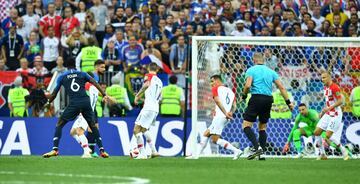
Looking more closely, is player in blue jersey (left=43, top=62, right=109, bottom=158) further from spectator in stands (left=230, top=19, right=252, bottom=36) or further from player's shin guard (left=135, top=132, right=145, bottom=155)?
spectator in stands (left=230, top=19, right=252, bottom=36)

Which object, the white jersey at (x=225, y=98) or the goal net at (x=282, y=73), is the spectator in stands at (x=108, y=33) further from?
the white jersey at (x=225, y=98)

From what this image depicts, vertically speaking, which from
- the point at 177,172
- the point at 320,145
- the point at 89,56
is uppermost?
the point at 89,56

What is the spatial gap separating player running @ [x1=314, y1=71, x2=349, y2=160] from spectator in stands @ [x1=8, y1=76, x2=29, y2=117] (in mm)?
8027

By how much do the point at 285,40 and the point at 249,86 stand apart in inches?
122

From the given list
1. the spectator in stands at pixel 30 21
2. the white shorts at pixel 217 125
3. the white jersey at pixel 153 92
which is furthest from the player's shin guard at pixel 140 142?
the spectator in stands at pixel 30 21

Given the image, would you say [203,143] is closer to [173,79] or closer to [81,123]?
[81,123]

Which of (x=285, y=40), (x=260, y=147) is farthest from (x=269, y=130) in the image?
(x=260, y=147)

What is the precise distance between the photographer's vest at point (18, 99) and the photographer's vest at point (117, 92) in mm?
2224

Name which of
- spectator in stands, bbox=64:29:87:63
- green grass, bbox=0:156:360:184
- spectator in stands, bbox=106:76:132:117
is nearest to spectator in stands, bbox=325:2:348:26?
spectator in stands, bbox=106:76:132:117

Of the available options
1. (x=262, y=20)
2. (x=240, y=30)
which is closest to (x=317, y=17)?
(x=262, y=20)

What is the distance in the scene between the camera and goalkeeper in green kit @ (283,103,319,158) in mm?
23125

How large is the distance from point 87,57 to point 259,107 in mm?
8181

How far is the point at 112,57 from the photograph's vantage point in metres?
27.3

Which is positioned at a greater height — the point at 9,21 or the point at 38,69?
the point at 9,21
